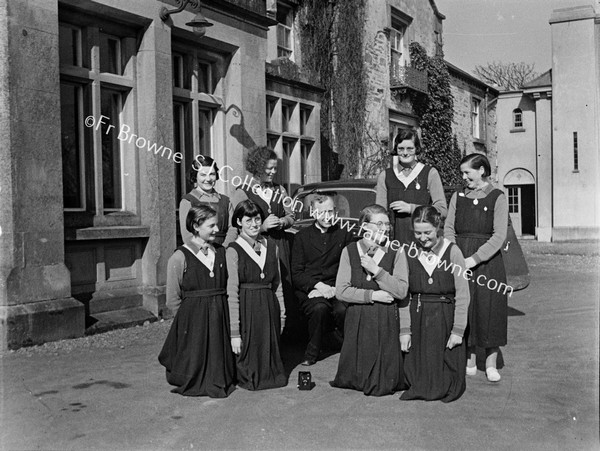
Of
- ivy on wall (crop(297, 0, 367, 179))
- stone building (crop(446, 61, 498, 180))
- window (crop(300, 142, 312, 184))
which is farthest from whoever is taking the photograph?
stone building (crop(446, 61, 498, 180))

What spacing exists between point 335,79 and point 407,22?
4.45 metres

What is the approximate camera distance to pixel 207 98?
10.5m

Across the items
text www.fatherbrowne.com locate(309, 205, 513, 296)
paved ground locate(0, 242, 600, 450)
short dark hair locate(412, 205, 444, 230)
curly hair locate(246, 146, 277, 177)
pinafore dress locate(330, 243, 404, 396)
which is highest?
curly hair locate(246, 146, 277, 177)

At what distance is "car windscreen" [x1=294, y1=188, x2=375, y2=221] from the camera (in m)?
8.96

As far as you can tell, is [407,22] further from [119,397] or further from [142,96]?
[119,397]

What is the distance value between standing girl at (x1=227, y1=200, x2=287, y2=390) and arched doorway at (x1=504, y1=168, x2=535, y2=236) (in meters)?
27.4

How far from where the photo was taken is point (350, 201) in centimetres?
909

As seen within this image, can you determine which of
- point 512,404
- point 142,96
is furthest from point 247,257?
point 142,96

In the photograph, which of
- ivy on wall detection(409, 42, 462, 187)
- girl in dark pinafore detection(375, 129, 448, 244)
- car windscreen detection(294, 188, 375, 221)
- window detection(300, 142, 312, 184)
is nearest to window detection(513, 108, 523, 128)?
ivy on wall detection(409, 42, 462, 187)

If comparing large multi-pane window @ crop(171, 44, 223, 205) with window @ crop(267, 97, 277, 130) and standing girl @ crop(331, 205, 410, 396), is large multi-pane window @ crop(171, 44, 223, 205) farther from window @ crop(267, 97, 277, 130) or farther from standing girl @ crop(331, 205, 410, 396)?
standing girl @ crop(331, 205, 410, 396)

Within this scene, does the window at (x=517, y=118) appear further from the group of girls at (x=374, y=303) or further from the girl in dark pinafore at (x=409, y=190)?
the group of girls at (x=374, y=303)

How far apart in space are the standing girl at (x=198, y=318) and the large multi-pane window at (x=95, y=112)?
3364 millimetres

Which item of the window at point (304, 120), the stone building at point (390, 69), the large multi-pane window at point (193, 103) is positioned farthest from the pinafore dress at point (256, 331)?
the stone building at point (390, 69)

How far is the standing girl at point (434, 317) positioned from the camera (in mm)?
5301
